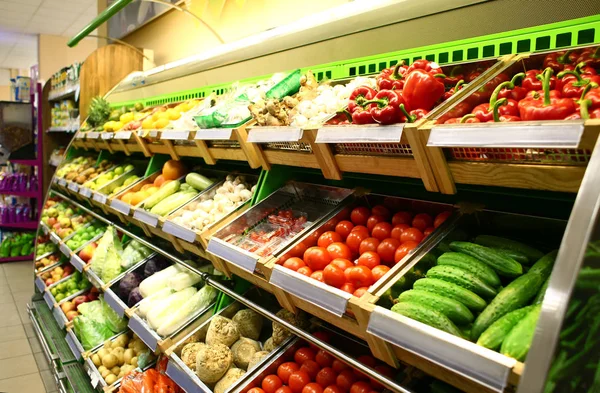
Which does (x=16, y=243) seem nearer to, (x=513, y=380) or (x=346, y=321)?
(x=346, y=321)

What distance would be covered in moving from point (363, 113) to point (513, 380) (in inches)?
35.2

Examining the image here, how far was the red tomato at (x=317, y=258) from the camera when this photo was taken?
1.83 m

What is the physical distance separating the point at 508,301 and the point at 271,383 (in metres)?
1.13

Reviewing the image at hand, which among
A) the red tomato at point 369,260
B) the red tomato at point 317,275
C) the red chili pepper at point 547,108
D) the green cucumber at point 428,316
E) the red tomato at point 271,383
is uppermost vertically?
the red chili pepper at point 547,108

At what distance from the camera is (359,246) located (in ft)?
6.21

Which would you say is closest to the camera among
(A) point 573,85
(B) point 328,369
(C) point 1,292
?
(A) point 573,85

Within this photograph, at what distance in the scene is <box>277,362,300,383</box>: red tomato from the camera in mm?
2037

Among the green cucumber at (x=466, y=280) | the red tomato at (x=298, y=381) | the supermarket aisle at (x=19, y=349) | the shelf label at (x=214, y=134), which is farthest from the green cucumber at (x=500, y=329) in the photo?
the supermarket aisle at (x=19, y=349)

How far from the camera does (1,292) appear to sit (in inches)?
240

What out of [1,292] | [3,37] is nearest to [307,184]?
[1,292]

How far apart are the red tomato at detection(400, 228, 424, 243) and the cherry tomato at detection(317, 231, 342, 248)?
307 mm

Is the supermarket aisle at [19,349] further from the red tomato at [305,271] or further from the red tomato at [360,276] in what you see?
the red tomato at [360,276]

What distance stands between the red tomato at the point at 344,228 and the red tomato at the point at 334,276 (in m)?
0.33

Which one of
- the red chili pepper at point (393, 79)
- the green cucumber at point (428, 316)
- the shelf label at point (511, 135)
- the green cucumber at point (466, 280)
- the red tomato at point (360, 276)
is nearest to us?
the shelf label at point (511, 135)
